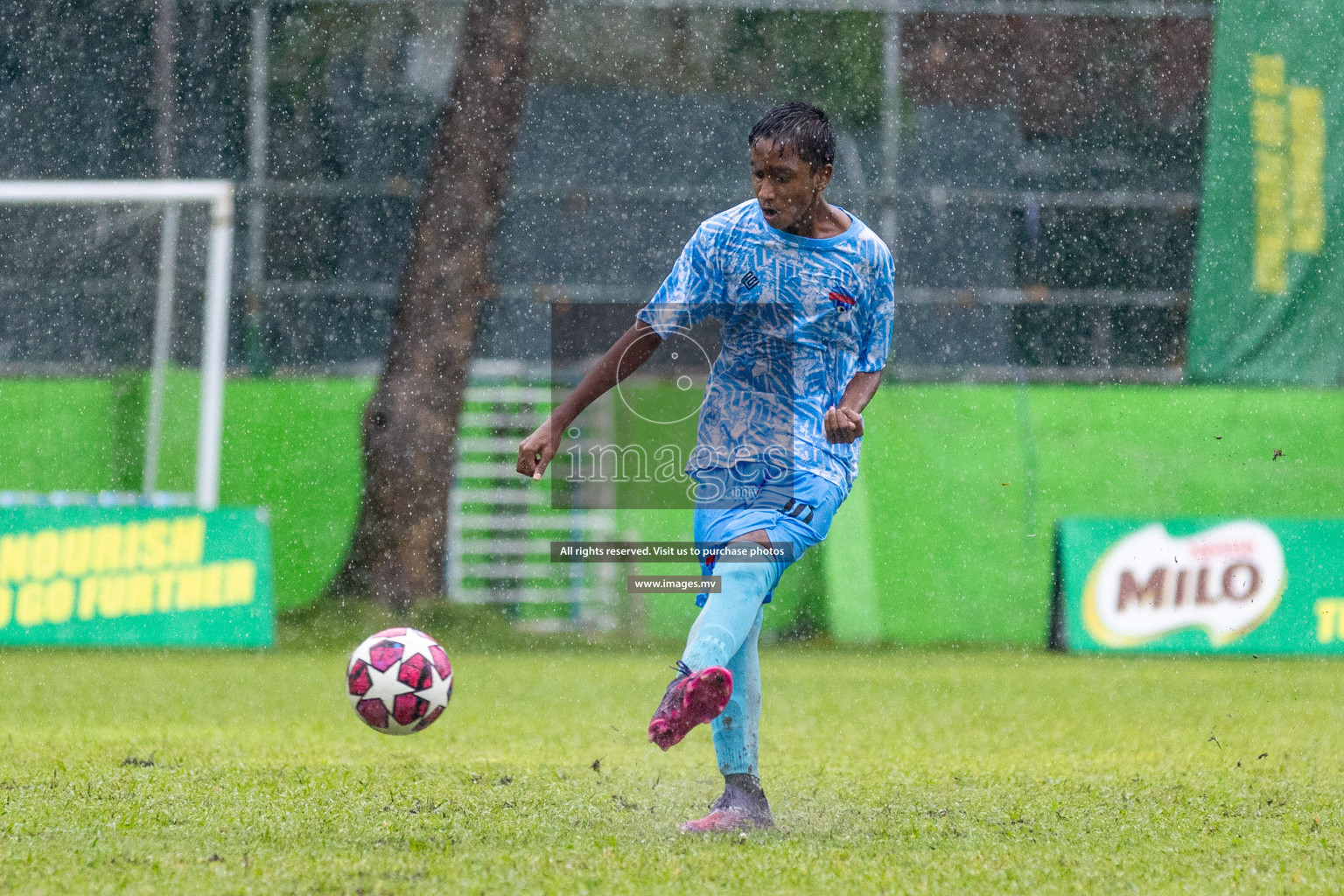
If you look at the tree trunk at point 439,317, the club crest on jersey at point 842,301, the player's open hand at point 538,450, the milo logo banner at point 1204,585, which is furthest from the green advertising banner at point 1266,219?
the player's open hand at point 538,450

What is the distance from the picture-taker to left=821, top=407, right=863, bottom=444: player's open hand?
13.8ft

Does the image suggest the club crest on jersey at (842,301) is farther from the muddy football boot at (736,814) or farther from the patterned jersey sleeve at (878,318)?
the muddy football boot at (736,814)

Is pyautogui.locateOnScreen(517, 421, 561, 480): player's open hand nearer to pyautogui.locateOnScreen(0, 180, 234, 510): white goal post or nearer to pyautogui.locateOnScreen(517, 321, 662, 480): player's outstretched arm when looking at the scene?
pyautogui.locateOnScreen(517, 321, 662, 480): player's outstretched arm

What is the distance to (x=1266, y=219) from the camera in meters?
12.0

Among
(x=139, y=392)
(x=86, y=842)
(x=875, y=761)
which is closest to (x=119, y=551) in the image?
(x=139, y=392)

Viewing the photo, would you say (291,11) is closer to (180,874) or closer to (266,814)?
(266,814)

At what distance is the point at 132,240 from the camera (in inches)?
496

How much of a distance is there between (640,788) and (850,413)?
175 cm

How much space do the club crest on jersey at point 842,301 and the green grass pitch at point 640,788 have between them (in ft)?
4.41

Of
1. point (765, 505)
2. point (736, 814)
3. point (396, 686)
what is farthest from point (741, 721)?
point (396, 686)

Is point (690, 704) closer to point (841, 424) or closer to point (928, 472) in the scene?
point (841, 424)

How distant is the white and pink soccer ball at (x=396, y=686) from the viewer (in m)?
4.80

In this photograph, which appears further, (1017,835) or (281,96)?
(281,96)

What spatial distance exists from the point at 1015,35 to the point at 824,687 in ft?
23.0
